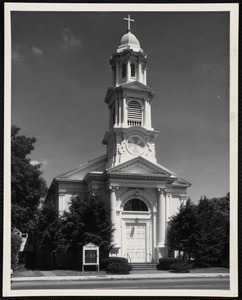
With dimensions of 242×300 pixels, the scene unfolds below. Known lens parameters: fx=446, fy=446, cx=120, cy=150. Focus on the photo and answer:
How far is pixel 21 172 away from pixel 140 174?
9.96 metres

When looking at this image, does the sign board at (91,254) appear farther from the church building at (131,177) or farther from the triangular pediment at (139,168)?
the triangular pediment at (139,168)

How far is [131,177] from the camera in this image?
3781 centimetres

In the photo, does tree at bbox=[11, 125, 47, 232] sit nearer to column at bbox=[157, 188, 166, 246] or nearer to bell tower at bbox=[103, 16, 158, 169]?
bell tower at bbox=[103, 16, 158, 169]

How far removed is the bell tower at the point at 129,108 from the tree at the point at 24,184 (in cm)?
721

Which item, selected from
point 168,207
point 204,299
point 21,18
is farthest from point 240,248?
point 168,207

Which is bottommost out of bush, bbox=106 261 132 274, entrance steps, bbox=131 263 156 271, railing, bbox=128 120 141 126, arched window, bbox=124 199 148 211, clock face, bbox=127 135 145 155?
entrance steps, bbox=131 263 156 271

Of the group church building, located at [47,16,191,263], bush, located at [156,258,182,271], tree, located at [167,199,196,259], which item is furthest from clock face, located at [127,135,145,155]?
bush, located at [156,258,182,271]

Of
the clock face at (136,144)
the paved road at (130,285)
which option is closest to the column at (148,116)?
the clock face at (136,144)

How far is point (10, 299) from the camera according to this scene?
16500 millimetres

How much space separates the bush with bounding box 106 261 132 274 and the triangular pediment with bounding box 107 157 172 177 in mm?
8468

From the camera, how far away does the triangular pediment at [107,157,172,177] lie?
1484 inches

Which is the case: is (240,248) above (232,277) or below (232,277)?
above

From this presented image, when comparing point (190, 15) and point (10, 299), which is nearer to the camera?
point (10, 299)

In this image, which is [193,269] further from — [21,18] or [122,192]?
[21,18]
